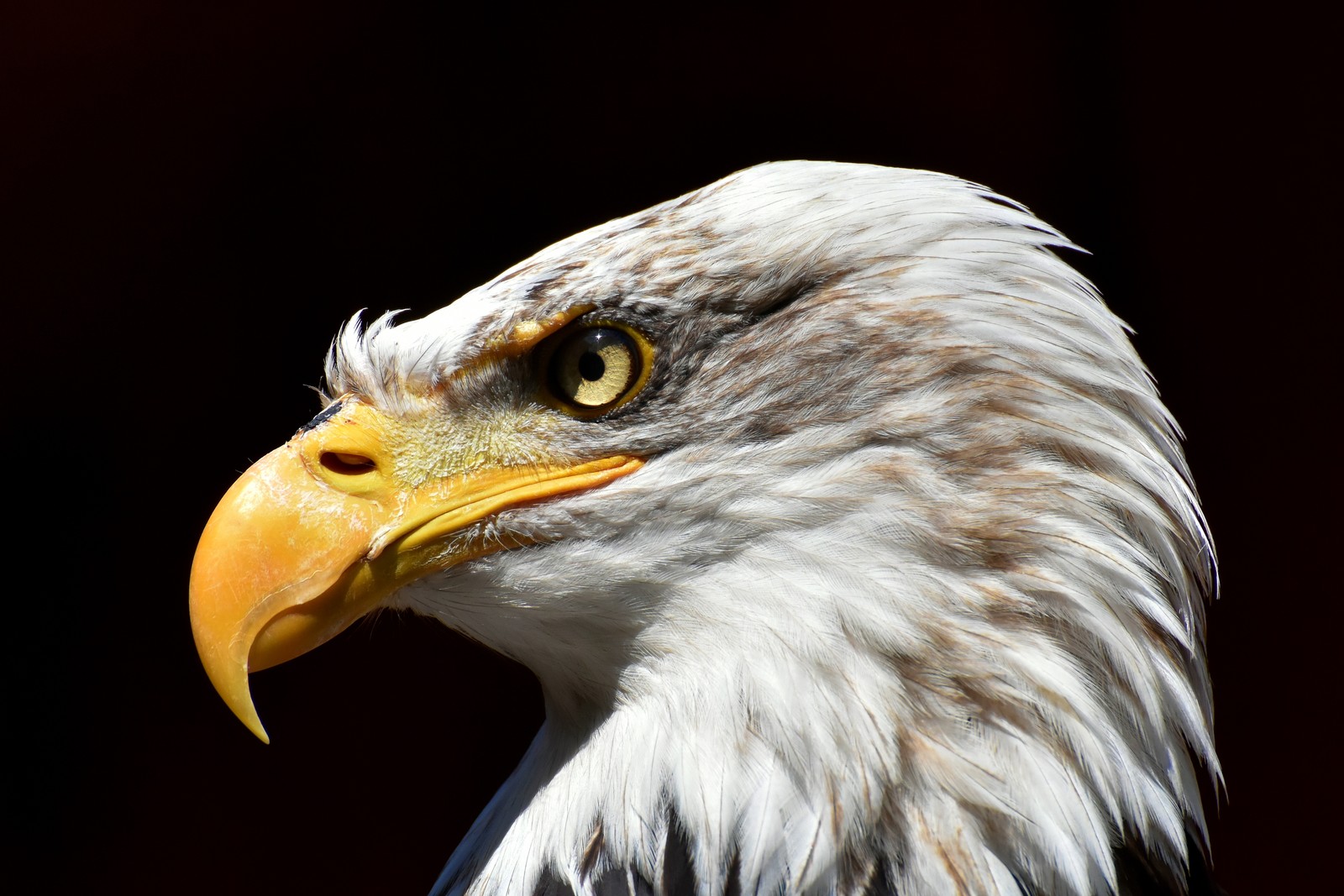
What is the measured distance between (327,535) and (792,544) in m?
0.57

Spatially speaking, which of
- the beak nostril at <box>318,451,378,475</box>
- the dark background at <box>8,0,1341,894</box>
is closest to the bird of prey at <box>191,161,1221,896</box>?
the beak nostril at <box>318,451,378,475</box>

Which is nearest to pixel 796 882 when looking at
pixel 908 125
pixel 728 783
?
pixel 728 783

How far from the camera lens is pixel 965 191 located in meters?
1.57

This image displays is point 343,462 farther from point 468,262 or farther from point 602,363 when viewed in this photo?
point 468,262

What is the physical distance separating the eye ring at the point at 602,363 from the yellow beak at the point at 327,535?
78mm

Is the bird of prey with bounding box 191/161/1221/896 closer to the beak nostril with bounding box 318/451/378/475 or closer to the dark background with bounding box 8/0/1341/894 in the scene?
the beak nostril with bounding box 318/451/378/475

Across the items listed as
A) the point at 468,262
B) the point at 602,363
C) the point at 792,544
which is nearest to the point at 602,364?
the point at 602,363

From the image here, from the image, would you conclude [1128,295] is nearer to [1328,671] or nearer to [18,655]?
[1328,671]

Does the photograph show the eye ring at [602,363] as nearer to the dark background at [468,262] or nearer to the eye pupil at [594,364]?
the eye pupil at [594,364]

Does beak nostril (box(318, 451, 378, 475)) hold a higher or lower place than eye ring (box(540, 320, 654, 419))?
lower

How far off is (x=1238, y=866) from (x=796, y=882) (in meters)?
2.74

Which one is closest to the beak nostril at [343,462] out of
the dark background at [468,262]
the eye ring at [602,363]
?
the eye ring at [602,363]

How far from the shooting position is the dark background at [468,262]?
3.19 meters

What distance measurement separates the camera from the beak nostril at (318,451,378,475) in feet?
4.79
